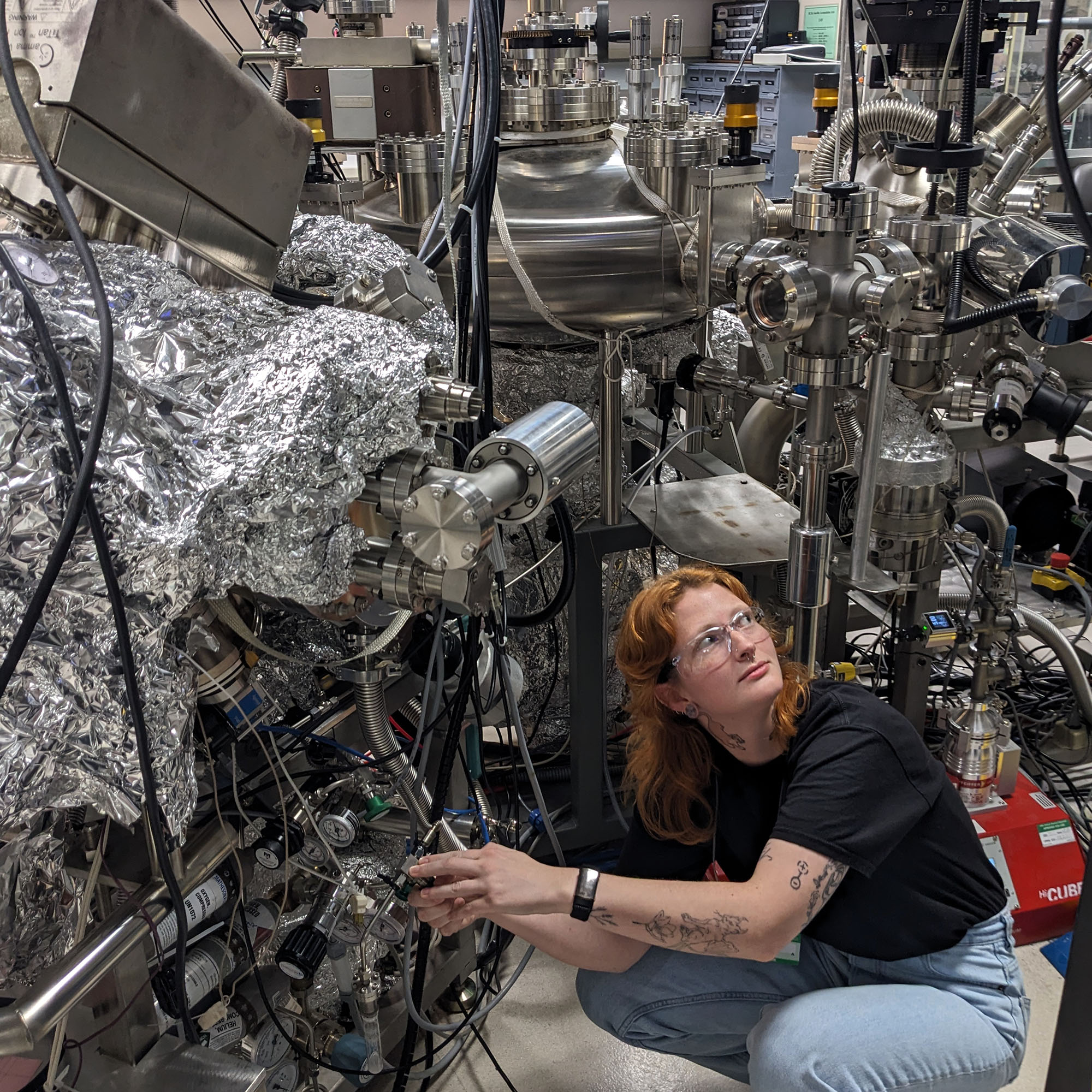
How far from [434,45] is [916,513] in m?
1.19

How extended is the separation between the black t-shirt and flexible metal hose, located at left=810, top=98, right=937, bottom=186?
0.95 meters

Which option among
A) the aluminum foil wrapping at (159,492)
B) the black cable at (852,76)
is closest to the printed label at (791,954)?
the aluminum foil wrapping at (159,492)

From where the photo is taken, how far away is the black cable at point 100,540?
873 mm

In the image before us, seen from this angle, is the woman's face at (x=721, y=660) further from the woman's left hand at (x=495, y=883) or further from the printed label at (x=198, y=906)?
the printed label at (x=198, y=906)

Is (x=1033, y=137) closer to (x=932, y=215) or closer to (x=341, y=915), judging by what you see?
(x=932, y=215)

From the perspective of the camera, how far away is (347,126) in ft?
6.67

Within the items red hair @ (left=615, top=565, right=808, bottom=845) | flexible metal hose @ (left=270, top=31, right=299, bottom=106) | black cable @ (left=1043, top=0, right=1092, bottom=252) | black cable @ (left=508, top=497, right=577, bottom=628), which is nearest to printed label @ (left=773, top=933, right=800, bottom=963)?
red hair @ (left=615, top=565, right=808, bottom=845)

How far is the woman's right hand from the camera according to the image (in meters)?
1.23

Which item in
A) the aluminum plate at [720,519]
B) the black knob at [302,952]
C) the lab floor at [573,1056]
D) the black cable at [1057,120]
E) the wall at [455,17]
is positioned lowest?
the lab floor at [573,1056]

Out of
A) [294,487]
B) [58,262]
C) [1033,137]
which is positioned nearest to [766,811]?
[294,487]

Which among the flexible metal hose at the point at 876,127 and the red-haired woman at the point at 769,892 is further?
the flexible metal hose at the point at 876,127

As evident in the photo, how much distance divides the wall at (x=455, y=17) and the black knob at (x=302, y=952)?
3435mm

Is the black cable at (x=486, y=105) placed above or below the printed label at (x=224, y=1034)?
above

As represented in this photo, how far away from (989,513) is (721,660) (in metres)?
0.87
